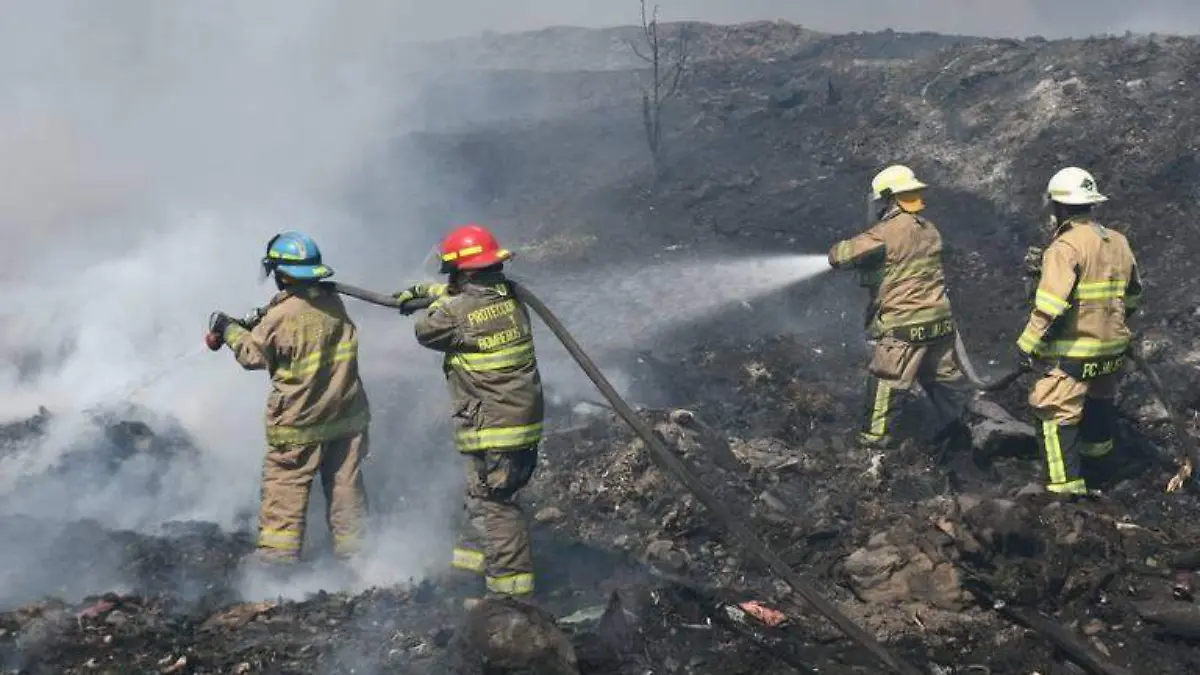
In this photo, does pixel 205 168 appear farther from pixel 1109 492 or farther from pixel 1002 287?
pixel 1109 492

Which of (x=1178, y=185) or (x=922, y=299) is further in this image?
(x=1178, y=185)

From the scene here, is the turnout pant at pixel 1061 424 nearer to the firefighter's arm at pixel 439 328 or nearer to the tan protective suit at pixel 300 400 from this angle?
the firefighter's arm at pixel 439 328

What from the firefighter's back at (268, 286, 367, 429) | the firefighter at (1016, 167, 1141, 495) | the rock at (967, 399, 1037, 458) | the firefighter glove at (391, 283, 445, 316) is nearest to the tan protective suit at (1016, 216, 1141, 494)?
the firefighter at (1016, 167, 1141, 495)

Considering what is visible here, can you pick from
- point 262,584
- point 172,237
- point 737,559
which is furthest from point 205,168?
point 737,559

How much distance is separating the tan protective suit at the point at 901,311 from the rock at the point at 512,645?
3536 mm

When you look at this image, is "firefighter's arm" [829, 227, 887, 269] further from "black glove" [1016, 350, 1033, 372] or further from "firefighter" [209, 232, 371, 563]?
"firefighter" [209, 232, 371, 563]

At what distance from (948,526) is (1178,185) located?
7.70m

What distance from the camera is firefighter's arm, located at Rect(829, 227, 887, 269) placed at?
6.98 m

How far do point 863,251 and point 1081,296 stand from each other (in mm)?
1540

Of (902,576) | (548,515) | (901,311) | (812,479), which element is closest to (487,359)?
(548,515)

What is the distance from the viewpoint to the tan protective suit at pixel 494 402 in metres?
Answer: 4.99

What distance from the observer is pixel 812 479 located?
677cm

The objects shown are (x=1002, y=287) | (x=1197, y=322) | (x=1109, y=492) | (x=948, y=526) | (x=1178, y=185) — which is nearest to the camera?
(x=948, y=526)

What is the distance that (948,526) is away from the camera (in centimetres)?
532
